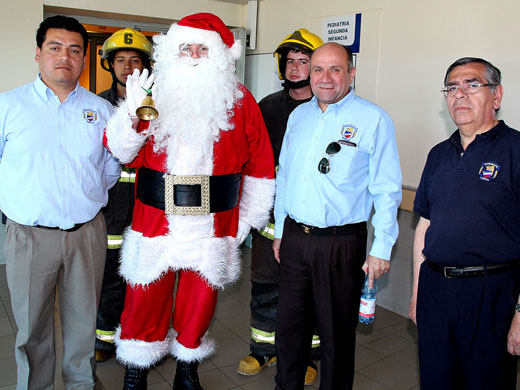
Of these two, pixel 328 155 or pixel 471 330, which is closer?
pixel 471 330

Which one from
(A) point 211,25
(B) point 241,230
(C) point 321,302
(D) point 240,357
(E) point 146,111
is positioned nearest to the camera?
(E) point 146,111

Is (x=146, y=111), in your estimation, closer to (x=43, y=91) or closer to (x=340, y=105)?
(x=43, y=91)

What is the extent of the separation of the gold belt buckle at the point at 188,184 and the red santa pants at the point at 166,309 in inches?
13.3

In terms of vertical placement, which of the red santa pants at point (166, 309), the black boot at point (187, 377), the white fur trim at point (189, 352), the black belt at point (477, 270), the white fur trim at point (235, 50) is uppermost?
the white fur trim at point (235, 50)

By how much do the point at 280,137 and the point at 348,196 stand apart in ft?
2.79

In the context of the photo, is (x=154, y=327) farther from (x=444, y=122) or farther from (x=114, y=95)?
(x=444, y=122)

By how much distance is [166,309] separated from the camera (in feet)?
9.02

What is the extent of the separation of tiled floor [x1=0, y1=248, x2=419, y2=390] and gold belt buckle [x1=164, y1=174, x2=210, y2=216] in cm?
113

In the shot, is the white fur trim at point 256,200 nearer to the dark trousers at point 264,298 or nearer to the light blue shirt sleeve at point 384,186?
the dark trousers at point 264,298

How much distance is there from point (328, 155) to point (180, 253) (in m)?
0.90

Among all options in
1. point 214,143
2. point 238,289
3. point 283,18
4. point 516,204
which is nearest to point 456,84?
point 516,204

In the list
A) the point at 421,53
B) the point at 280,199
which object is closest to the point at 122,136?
the point at 280,199

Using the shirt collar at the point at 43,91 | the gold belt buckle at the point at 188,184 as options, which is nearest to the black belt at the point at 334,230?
the gold belt buckle at the point at 188,184

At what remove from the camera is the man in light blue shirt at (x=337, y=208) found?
8.09ft
